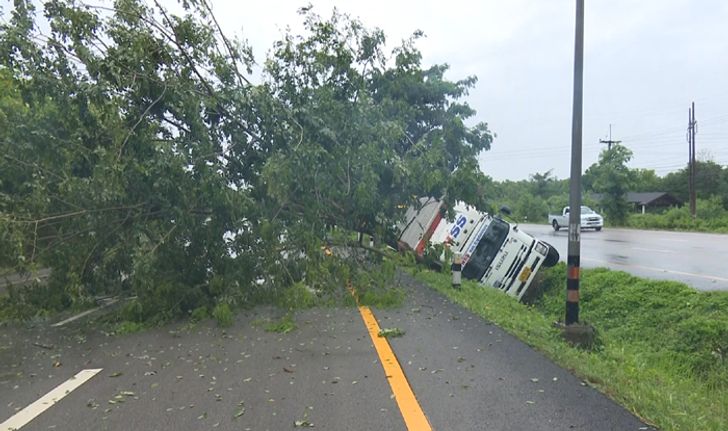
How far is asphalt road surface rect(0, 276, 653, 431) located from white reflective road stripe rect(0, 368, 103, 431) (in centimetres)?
4

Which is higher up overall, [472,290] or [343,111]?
[343,111]

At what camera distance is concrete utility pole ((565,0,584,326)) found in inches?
297

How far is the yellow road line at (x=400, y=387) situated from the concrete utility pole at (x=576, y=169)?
8.08ft

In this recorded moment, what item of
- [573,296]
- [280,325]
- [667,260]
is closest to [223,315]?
[280,325]

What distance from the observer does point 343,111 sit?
10.2 meters

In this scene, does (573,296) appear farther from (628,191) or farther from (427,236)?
(628,191)

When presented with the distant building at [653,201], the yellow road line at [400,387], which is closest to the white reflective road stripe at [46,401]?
the yellow road line at [400,387]

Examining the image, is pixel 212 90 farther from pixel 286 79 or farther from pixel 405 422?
pixel 405 422

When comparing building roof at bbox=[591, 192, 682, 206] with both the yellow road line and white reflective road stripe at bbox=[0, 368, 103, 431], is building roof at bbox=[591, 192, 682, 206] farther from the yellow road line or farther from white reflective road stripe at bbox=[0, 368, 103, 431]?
white reflective road stripe at bbox=[0, 368, 103, 431]

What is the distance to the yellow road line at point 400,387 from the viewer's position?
4414 mm

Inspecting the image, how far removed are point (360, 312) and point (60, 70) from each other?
223 inches

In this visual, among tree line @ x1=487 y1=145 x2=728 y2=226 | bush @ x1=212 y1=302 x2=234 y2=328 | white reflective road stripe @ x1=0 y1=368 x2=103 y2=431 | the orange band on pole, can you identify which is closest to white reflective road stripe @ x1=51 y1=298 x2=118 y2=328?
bush @ x1=212 y1=302 x2=234 y2=328

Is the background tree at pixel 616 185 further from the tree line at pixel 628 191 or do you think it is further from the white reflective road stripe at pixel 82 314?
the white reflective road stripe at pixel 82 314

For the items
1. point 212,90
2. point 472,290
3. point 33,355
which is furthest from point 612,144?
point 33,355
